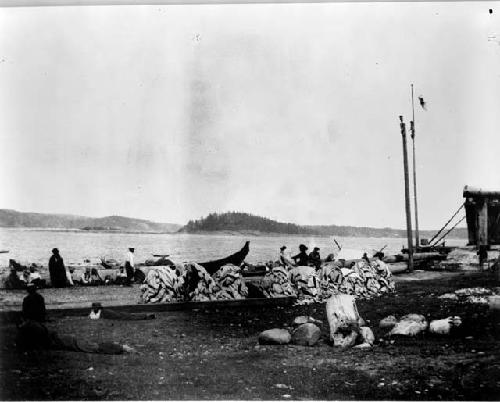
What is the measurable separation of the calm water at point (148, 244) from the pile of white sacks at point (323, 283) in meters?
3.22

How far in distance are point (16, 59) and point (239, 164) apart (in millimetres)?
4114

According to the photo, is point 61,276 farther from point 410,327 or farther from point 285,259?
point 410,327

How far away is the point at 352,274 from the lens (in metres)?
12.4

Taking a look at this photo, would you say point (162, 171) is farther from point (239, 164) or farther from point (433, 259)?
point (433, 259)

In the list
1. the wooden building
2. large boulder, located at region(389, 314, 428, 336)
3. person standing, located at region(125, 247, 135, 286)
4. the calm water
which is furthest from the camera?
the calm water

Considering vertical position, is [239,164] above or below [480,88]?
below

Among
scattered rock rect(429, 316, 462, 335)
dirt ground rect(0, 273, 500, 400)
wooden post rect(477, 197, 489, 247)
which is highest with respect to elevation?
wooden post rect(477, 197, 489, 247)

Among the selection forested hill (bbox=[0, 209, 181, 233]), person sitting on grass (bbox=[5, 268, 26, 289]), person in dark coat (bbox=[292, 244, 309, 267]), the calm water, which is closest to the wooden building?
person in dark coat (bbox=[292, 244, 309, 267])

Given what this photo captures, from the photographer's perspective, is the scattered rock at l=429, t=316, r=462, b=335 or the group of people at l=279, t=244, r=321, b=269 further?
the group of people at l=279, t=244, r=321, b=269

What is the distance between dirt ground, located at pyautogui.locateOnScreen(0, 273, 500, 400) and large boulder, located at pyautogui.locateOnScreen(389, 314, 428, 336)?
136mm

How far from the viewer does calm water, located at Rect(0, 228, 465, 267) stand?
1531 cm

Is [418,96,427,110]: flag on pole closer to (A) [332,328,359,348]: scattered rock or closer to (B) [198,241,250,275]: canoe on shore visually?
(A) [332,328,359,348]: scattered rock

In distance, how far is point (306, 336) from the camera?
775 cm

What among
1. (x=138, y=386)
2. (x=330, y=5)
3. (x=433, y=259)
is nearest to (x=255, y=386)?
(x=138, y=386)
